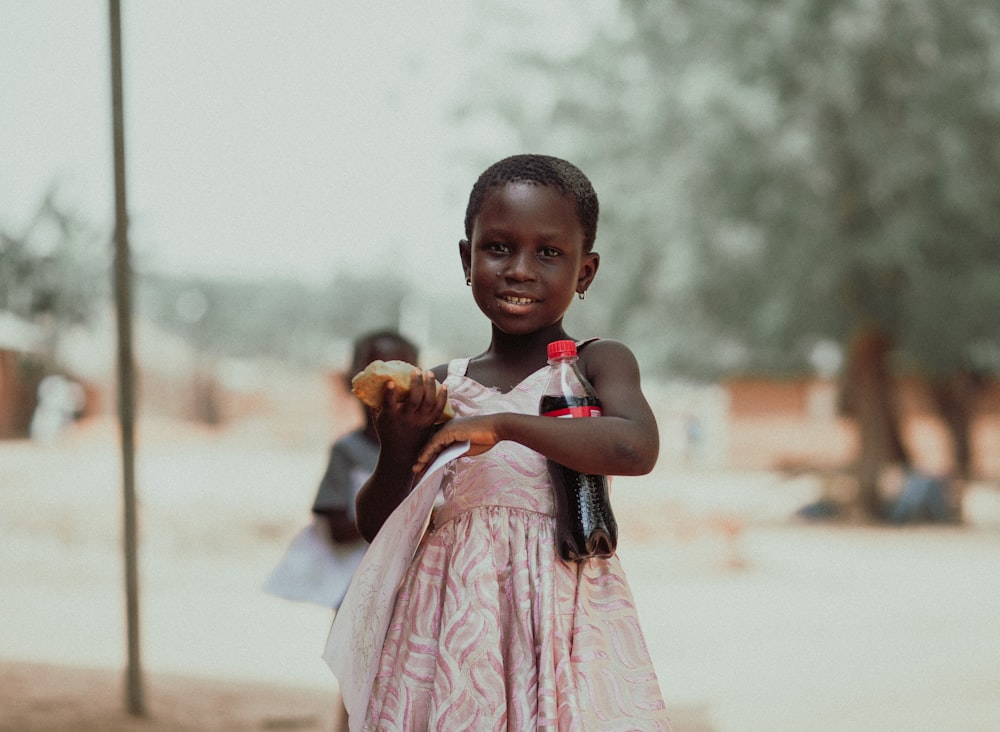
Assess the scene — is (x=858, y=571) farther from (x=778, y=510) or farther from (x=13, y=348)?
(x=13, y=348)

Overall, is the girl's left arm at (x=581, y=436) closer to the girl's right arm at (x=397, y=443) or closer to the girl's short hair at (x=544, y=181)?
the girl's right arm at (x=397, y=443)

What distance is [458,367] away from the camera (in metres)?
1.87

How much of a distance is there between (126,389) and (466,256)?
3.51 m

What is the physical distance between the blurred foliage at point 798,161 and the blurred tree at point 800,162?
0.08 ft

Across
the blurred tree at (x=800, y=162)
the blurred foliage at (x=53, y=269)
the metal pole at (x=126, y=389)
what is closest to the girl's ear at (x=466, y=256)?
the metal pole at (x=126, y=389)

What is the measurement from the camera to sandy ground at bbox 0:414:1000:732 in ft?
17.2

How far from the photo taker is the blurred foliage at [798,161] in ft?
44.3

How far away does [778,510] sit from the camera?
17.9 meters

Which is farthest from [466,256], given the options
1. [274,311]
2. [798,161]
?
[274,311]

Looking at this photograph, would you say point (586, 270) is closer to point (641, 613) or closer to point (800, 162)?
point (641, 613)

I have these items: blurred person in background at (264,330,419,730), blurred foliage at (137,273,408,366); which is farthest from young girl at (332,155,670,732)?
blurred foliage at (137,273,408,366)

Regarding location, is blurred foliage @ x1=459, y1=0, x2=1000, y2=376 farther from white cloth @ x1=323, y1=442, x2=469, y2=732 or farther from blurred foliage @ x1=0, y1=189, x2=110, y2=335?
white cloth @ x1=323, y1=442, x2=469, y2=732

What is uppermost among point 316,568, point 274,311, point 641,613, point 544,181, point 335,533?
point 274,311

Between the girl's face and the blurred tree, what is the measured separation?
12452 mm
